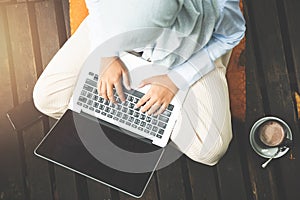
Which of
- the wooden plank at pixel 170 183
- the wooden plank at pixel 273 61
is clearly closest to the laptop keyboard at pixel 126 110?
the wooden plank at pixel 170 183

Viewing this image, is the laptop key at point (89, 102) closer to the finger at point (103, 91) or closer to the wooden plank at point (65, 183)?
the finger at point (103, 91)

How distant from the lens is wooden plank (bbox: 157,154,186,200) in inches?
44.5

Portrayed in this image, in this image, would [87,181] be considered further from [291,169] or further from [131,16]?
[131,16]

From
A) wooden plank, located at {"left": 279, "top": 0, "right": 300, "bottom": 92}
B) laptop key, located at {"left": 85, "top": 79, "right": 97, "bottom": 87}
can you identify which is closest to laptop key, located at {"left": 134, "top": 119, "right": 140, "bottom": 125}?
laptop key, located at {"left": 85, "top": 79, "right": 97, "bottom": 87}

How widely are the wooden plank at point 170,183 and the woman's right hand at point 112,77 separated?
27 cm

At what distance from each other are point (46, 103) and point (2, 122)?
8.5 inches

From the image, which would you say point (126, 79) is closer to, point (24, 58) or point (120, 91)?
point (120, 91)

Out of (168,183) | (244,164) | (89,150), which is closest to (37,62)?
(89,150)

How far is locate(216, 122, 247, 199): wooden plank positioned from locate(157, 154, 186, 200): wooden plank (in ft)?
0.30

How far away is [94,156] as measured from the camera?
1.01 meters

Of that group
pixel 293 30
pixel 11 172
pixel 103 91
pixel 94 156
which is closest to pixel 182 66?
pixel 103 91

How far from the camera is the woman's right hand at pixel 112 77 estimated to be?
2.95ft

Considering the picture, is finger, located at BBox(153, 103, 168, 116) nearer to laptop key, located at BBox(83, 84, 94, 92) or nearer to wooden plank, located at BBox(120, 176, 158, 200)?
laptop key, located at BBox(83, 84, 94, 92)

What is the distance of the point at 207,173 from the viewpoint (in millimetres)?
1135
